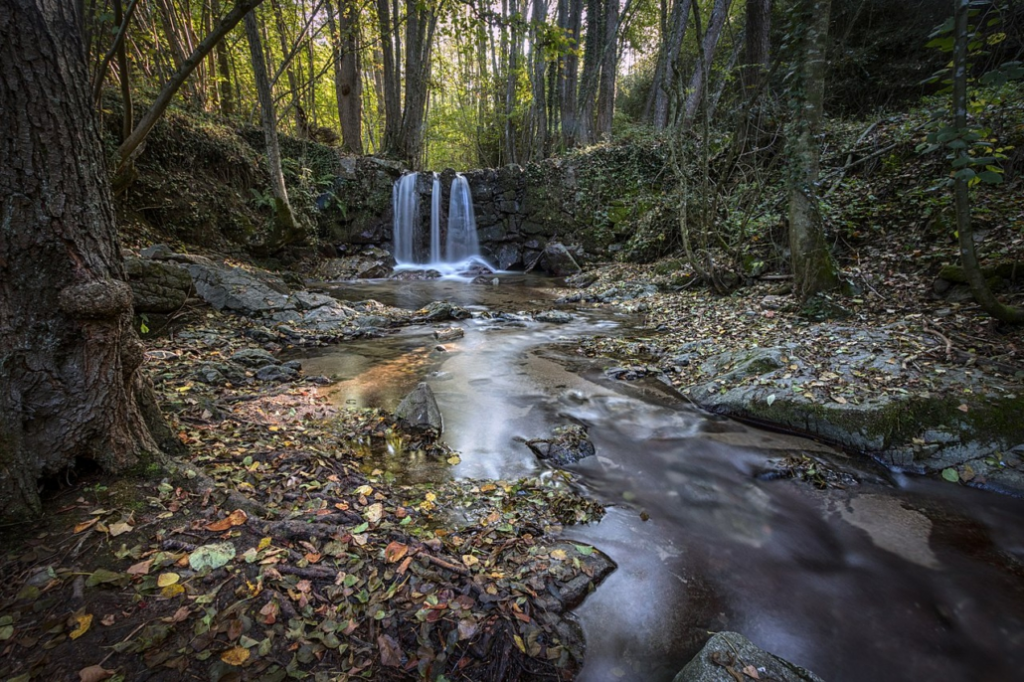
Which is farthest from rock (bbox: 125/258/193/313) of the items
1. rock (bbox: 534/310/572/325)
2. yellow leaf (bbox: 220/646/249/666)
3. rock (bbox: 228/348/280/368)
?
rock (bbox: 534/310/572/325)

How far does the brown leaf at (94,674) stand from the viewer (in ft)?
5.46

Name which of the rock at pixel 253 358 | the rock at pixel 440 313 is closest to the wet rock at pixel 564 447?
the rock at pixel 253 358

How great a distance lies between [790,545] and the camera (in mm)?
3316

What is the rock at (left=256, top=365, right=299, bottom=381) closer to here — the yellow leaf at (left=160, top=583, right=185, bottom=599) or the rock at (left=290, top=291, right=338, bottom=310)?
the rock at (left=290, top=291, right=338, bottom=310)

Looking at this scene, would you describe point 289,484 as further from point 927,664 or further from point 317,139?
point 317,139

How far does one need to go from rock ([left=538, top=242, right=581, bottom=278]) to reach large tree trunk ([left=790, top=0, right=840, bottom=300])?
8989mm

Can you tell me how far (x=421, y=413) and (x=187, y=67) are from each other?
340 centimetres

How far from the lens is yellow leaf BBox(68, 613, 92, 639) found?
1.79 metres

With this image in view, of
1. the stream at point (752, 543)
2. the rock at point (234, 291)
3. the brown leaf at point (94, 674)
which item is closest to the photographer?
the brown leaf at point (94, 674)

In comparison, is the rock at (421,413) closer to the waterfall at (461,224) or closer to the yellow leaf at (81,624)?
the yellow leaf at (81,624)

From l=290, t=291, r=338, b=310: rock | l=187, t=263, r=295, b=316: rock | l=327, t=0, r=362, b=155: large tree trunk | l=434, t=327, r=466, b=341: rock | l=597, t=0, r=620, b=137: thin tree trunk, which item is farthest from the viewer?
l=597, t=0, r=620, b=137: thin tree trunk

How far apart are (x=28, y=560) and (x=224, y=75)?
16.5 meters

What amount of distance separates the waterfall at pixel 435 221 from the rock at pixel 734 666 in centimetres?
1656

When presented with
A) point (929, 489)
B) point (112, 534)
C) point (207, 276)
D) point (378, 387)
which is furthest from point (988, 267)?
point (207, 276)
